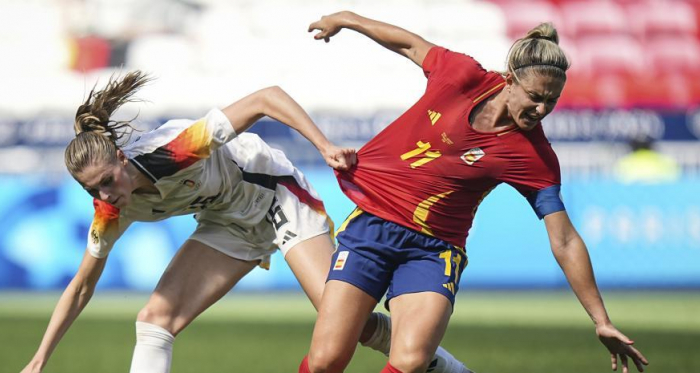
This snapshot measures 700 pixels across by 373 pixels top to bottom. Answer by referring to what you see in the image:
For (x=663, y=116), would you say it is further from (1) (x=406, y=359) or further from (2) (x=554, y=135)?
(1) (x=406, y=359)

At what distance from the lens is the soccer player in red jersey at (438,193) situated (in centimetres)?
432

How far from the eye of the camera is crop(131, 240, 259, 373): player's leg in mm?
4777

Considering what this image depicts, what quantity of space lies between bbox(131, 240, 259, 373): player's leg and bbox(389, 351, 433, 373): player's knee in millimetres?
1145

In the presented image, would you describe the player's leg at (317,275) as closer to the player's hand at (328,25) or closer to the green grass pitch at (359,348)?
the player's hand at (328,25)

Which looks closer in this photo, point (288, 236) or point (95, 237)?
point (95, 237)

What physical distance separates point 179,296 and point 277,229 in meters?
0.57

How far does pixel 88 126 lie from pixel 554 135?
11.9 metres

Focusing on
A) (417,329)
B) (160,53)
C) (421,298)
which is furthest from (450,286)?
(160,53)

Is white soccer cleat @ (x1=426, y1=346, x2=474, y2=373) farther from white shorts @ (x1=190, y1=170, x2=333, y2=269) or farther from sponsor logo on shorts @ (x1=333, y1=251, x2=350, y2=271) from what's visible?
white shorts @ (x1=190, y1=170, x2=333, y2=269)

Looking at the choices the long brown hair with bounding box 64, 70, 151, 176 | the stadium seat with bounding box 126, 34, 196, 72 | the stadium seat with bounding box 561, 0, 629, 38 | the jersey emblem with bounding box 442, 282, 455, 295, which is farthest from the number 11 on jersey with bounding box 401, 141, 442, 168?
the stadium seat with bounding box 561, 0, 629, 38

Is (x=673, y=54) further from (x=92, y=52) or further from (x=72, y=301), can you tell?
(x=72, y=301)

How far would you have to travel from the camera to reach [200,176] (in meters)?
4.76

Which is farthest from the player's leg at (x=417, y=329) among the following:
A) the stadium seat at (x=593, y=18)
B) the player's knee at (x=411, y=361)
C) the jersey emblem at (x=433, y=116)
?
the stadium seat at (x=593, y=18)

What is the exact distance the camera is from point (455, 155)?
4523 millimetres
